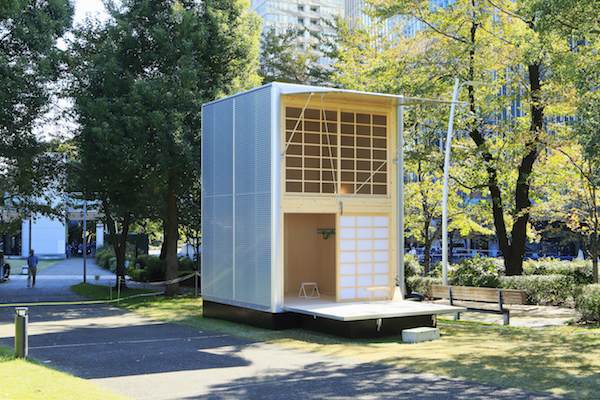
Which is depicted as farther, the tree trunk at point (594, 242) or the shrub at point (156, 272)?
the shrub at point (156, 272)

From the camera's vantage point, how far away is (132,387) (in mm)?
8891

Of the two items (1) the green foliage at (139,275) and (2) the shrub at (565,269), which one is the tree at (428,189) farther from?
(1) the green foliage at (139,275)

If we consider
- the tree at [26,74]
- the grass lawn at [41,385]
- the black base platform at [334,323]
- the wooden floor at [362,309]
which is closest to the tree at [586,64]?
the wooden floor at [362,309]

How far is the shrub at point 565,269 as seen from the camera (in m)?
22.5

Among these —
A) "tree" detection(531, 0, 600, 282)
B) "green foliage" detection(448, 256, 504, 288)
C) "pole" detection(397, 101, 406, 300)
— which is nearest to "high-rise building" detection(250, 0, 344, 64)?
"green foliage" detection(448, 256, 504, 288)

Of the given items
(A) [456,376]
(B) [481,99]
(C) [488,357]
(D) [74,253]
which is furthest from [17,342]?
(D) [74,253]

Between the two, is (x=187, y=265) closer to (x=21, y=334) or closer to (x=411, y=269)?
(x=411, y=269)

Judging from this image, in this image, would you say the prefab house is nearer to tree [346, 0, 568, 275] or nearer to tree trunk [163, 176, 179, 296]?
tree [346, 0, 568, 275]

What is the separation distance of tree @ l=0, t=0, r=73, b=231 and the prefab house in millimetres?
7736

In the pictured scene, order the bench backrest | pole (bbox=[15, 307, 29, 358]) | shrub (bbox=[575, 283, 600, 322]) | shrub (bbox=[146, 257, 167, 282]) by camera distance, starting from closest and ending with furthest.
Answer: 1. pole (bbox=[15, 307, 29, 358])
2. shrub (bbox=[575, 283, 600, 322])
3. the bench backrest
4. shrub (bbox=[146, 257, 167, 282])

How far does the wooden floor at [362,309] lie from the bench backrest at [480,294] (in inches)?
72.7

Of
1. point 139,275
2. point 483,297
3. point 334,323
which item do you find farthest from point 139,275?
point 483,297

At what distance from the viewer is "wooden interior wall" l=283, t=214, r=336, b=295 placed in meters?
19.0

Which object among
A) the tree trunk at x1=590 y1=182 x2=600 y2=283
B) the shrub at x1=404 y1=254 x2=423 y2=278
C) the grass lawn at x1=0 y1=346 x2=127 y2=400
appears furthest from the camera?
the shrub at x1=404 y1=254 x2=423 y2=278
